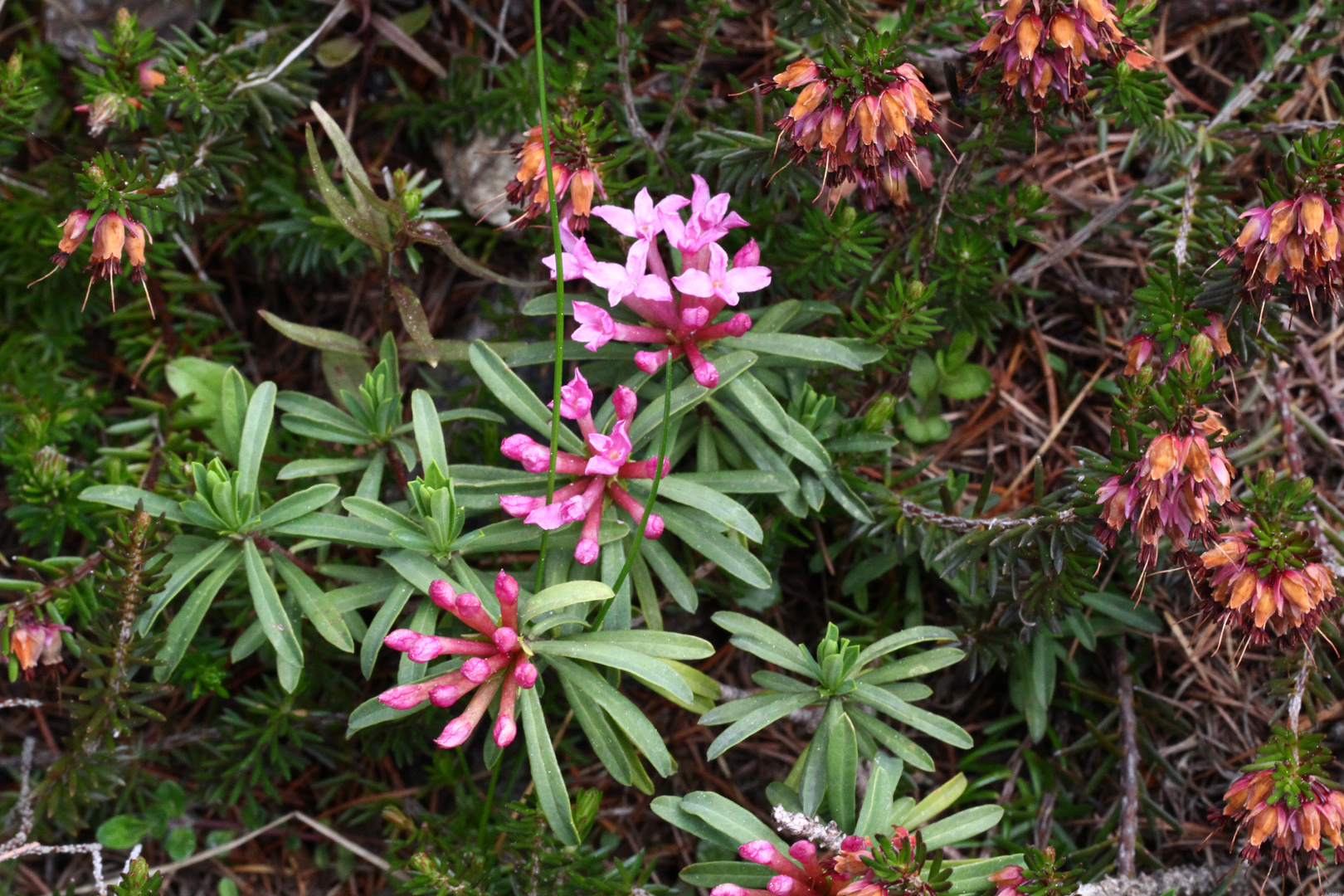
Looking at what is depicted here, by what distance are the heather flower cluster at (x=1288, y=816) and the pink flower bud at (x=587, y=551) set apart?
1.66 m

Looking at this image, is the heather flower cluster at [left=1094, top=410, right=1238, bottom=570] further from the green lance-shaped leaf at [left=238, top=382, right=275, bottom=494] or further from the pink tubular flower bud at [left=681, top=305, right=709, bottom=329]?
the green lance-shaped leaf at [left=238, top=382, right=275, bottom=494]

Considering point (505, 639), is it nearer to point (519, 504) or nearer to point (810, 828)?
point (519, 504)

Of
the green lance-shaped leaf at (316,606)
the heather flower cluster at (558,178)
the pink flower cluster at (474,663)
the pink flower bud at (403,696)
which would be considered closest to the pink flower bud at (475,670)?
the pink flower cluster at (474,663)

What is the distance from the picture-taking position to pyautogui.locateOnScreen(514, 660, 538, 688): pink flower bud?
2.33 meters

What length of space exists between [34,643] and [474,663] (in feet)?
4.05

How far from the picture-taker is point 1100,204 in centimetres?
336

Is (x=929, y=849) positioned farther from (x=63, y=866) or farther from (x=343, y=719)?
(x=63, y=866)

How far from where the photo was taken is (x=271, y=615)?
99.2 inches

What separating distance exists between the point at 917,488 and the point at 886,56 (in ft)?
4.05

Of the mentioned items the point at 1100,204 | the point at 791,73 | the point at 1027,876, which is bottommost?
the point at 1027,876

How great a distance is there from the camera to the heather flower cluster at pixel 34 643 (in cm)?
258

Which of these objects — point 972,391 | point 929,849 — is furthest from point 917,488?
point 929,849

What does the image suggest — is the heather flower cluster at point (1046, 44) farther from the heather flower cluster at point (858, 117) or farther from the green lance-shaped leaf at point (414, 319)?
the green lance-shaped leaf at point (414, 319)

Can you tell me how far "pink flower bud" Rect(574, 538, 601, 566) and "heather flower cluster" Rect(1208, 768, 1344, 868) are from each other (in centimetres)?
166
